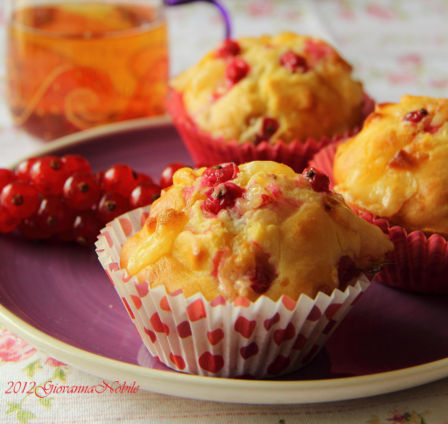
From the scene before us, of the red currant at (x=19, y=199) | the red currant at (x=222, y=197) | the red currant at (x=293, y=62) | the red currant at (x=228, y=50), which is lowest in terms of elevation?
the red currant at (x=19, y=199)

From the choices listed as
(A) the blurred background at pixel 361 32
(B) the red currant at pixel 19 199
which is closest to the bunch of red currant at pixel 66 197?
(B) the red currant at pixel 19 199

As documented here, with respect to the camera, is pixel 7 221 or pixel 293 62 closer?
pixel 7 221

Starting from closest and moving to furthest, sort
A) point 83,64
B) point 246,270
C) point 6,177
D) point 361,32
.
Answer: point 246,270 → point 6,177 → point 83,64 → point 361,32

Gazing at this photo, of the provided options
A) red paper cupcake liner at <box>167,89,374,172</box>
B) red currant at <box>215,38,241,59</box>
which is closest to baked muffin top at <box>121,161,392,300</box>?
red paper cupcake liner at <box>167,89,374,172</box>

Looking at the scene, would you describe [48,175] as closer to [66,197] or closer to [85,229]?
[66,197]

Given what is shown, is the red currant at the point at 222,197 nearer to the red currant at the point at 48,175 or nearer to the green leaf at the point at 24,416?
the green leaf at the point at 24,416

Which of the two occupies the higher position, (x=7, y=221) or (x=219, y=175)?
(x=219, y=175)

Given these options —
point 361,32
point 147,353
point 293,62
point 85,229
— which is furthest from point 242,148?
point 361,32
